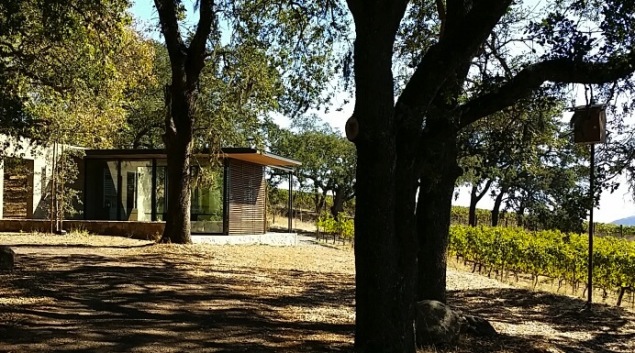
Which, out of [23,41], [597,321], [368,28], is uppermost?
[23,41]

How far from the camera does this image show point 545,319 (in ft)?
30.8

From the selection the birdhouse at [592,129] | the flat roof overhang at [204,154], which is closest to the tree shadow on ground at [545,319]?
the birdhouse at [592,129]

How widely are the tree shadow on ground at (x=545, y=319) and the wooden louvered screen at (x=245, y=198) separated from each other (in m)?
13.0

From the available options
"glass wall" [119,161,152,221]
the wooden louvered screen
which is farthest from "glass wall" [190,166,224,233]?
"glass wall" [119,161,152,221]

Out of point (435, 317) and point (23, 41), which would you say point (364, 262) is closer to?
point (435, 317)

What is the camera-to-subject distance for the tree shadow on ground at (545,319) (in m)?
7.14

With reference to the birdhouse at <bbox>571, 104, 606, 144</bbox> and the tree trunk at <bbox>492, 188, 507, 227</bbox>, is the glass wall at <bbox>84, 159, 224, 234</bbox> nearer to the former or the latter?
the birdhouse at <bbox>571, 104, 606, 144</bbox>

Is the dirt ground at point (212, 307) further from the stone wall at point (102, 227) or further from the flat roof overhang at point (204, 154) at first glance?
the flat roof overhang at point (204, 154)

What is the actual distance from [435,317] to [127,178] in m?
19.9

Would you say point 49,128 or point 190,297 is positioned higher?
point 49,128

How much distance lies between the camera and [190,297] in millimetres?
→ 8336

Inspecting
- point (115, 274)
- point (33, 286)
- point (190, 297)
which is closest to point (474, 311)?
point (190, 297)

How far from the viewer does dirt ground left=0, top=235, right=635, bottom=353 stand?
19.1 feet

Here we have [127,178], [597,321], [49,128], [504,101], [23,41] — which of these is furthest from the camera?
[127,178]
